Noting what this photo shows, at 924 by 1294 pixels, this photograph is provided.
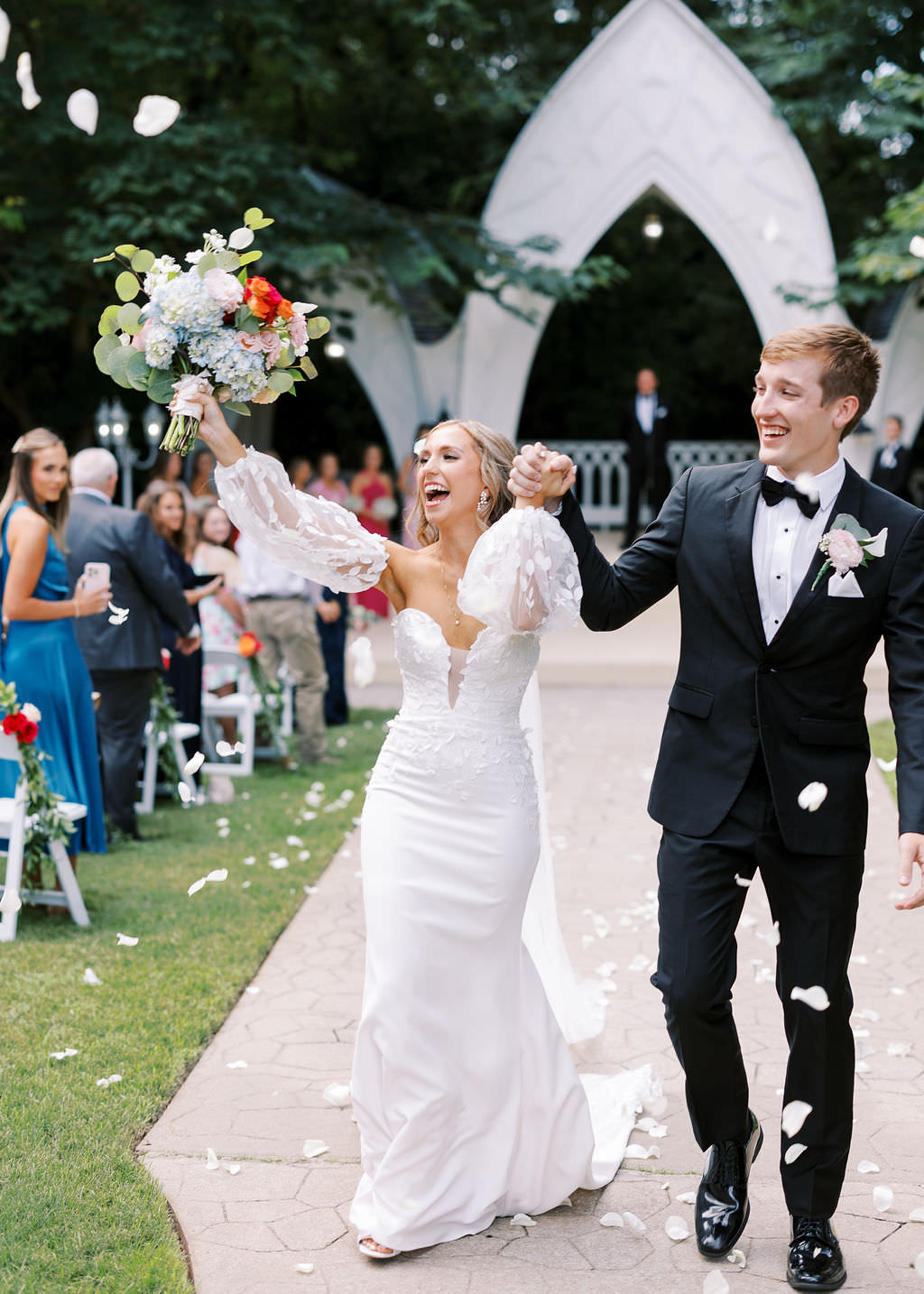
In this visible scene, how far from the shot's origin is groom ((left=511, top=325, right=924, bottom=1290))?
10.2 feet

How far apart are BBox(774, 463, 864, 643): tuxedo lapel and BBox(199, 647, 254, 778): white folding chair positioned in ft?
20.4

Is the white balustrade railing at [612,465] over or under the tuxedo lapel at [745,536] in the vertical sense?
over

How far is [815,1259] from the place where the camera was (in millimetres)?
3137

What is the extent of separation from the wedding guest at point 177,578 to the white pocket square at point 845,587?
539cm

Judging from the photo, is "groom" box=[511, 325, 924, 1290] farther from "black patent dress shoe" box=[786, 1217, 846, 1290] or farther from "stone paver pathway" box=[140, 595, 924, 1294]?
"stone paver pathway" box=[140, 595, 924, 1294]

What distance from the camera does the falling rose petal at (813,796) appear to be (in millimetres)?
3104

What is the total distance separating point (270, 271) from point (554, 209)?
3617 millimetres

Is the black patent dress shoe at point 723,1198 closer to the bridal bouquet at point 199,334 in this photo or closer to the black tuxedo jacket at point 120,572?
the bridal bouquet at point 199,334

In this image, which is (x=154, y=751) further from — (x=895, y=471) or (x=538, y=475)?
(x=895, y=471)

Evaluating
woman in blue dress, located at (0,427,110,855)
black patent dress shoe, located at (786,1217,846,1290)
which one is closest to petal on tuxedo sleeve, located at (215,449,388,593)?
black patent dress shoe, located at (786,1217,846,1290)

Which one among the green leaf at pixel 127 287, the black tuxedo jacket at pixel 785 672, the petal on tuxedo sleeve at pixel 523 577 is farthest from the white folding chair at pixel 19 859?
the black tuxedo jacket at pixel 785 672

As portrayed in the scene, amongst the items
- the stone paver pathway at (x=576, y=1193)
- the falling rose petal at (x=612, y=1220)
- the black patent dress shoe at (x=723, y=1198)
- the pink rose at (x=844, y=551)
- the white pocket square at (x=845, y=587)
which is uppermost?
the pink rose at (x=844, y=551)

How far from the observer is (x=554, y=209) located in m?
16.5

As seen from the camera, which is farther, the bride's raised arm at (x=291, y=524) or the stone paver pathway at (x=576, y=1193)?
the bride's raised arm at (x=291, y=524)
